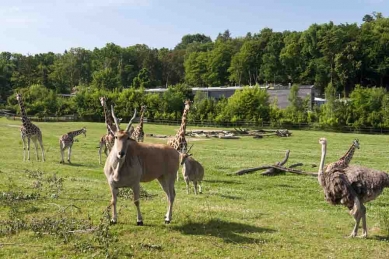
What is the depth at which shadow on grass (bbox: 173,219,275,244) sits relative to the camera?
9433 mm

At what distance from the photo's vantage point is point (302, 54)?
4380 inches

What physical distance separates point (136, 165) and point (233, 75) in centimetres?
11055

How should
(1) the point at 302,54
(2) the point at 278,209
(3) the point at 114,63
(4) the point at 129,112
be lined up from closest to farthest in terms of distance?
(2) the point at 278,209 < (4) the point at 129,112 < (1) the point at 302,54 < (3) the point at 114,63

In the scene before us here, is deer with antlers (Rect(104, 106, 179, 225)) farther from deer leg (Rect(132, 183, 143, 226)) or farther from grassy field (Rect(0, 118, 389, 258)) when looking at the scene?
grassy field (Rect(0, 118, 389, 258))

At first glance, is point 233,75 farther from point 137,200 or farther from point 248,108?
point 137,200

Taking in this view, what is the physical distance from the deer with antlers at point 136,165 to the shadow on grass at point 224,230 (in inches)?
24.7

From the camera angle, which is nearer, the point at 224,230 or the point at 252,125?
the point at 224,230

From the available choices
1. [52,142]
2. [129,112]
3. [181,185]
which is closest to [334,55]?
[129,112]

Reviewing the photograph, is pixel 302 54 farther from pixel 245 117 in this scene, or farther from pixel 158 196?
pixel 158 196

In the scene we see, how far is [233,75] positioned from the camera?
118500 millimetres

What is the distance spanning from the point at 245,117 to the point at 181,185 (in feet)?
170

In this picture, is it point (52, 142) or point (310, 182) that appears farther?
point (52, 142)

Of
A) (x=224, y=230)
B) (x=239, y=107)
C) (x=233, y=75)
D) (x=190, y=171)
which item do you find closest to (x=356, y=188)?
(x=224, y=230)

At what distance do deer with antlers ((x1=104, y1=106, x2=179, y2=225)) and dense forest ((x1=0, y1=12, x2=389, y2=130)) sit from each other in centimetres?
5550
